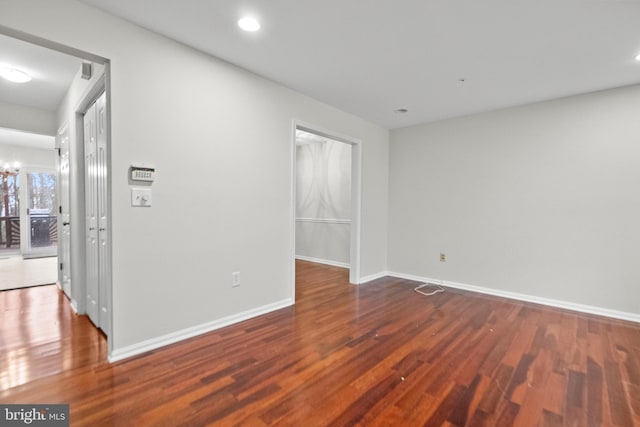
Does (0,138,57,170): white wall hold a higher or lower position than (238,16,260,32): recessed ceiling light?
Result: lower

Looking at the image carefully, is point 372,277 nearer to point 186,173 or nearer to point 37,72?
point 186,173

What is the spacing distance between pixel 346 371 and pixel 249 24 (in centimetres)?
261

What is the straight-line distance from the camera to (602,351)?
2.40 meters

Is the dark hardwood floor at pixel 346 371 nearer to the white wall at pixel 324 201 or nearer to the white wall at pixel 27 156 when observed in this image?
the white wall at pixel 324 201

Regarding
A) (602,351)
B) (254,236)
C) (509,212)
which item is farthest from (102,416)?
(509,212)

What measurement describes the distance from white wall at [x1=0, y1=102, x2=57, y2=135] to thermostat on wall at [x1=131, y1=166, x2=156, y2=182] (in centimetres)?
320

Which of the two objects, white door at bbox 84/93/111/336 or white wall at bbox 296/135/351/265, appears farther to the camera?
white wall at bbox 296/135/351/265

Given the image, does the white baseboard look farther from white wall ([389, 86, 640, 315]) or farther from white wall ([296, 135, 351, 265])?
white wall ([296, 135, 351, 265])

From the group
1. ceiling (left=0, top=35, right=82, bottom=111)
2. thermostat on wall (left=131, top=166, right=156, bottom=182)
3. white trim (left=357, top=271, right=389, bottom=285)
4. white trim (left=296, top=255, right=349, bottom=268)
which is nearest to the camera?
thermostat on wall (left=131, top=166, right=156, bottom=182)

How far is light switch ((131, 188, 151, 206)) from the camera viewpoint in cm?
221

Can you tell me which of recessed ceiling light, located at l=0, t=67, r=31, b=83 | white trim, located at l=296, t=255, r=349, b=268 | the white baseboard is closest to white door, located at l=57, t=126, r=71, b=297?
recessed ceiling light, located at l=0, t=67, r=31, b=83

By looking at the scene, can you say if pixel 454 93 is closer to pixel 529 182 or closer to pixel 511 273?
pixel 529 182

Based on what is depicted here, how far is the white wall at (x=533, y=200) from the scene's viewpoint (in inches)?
125

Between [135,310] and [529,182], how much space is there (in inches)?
176
